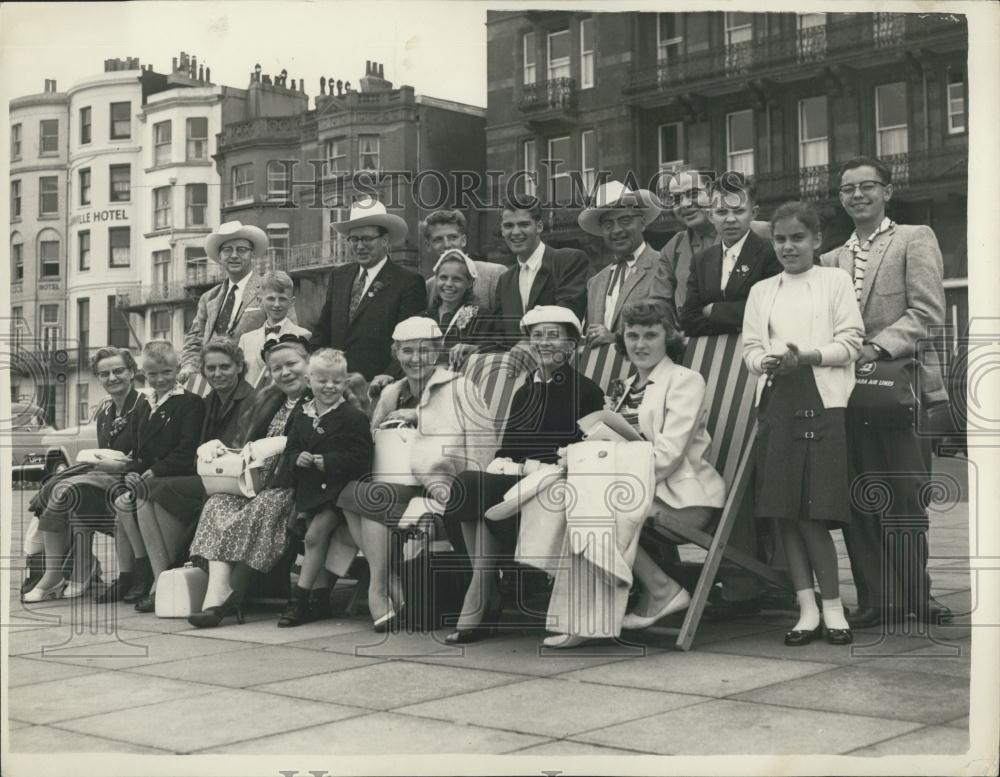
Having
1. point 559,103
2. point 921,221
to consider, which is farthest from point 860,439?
point 559,103

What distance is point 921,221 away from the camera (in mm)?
20984

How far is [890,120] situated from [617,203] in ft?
56.8

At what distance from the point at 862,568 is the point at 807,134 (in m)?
A: 19.0

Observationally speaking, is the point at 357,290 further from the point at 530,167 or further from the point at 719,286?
the point at 530,167

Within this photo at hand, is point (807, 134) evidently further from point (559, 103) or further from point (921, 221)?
point (559, 103)

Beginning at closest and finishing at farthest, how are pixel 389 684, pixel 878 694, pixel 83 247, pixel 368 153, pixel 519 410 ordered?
pixel 878 694 → pixel 389 684 → pixel 519 410 → pixel 83 247 → pixel 368 153

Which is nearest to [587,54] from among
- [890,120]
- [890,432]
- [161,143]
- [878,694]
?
[890,120]

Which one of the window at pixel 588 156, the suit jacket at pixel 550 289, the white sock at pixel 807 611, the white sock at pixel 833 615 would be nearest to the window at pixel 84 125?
the suit jacket at pixel 550 289

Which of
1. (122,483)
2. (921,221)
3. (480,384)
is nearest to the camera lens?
(480,384)

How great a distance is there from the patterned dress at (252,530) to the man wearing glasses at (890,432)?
9.53ft

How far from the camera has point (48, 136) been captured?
5.41 m

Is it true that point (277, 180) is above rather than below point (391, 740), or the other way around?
above

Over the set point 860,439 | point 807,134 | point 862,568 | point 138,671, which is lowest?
point 138,671

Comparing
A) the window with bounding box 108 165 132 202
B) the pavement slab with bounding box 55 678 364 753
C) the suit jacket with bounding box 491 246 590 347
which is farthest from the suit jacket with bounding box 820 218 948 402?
the window with bounding box 108 165 132 202
